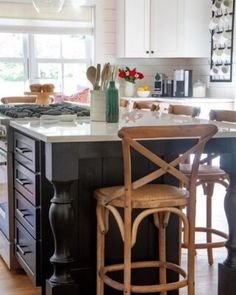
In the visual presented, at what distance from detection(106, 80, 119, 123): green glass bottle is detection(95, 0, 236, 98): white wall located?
3999 mm

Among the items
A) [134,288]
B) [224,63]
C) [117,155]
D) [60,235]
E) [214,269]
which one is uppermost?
[224,63]

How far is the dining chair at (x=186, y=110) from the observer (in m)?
3.54

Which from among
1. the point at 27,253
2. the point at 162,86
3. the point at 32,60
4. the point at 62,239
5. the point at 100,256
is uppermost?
the point at 32,60

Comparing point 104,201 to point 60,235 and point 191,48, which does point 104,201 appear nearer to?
point 60,235

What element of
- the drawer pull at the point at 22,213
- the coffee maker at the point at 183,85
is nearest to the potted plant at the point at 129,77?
the coffee maker at the point at 183,85

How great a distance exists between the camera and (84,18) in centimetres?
704

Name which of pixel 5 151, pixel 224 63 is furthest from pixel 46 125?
pixel 224 63

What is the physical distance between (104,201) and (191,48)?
4801 mm

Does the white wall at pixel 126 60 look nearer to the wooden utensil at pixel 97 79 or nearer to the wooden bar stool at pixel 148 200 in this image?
the wooden utensil at pixel 97 79

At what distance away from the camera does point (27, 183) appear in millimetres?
2852

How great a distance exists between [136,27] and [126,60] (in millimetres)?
566

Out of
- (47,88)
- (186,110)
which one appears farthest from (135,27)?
(186,110)

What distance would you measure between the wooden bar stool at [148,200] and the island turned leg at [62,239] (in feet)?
0.46

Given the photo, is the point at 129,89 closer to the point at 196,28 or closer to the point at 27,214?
the point at 196,28
